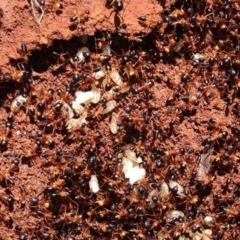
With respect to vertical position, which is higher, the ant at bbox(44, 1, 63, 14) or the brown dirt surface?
the ant at bbox(44, 1, 63, 14)

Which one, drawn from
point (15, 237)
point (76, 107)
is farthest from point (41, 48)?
point (15, 237)

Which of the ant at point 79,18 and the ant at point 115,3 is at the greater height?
the ant at point 115,3

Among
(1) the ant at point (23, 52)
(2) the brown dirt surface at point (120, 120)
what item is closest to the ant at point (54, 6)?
(2) the brown dirt surface at point (120, 120)

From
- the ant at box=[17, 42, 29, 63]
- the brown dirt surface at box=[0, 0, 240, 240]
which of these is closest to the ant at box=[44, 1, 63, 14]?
the brown dirt surface at box=[0, 0, 240, 240]

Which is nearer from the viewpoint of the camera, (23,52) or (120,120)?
(23,52)

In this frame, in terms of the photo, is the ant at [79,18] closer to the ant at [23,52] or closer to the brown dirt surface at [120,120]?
the brown dirt surface at [120,120]

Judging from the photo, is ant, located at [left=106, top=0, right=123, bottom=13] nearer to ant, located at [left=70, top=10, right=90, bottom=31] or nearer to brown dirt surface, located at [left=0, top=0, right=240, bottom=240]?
brown dirt surface, located at [left=0, top=0, right=240, bottom=240]

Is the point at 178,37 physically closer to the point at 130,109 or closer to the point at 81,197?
the point at 130,109

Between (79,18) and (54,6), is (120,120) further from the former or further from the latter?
(54,6)

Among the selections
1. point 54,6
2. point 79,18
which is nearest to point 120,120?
point 79,18
